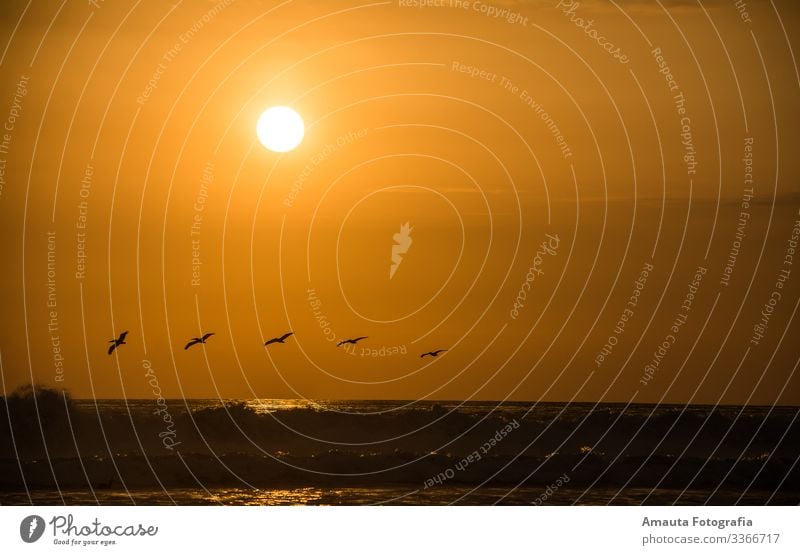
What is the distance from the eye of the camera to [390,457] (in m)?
Result: 54.8

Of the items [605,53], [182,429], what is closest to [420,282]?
[605,53]

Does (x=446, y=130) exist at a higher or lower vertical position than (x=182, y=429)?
higher

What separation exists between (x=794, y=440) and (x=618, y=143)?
47.5 m

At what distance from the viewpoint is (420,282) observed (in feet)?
123

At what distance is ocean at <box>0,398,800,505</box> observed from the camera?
139 feet
